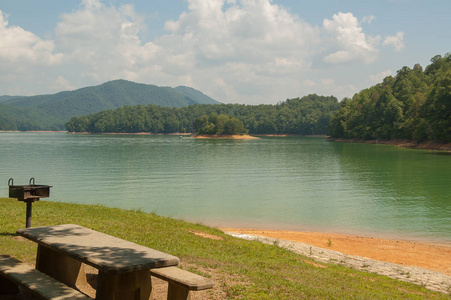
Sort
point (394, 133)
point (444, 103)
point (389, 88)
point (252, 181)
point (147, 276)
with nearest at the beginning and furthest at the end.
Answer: point (147, 276)
point (252, 181)
point (444, 103)
point (394, 133)
point (389, 88)

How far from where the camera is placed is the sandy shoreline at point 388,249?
42.7 ft

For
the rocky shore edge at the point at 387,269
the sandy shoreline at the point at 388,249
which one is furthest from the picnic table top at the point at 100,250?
the sandy shoreline at the point at 388,249

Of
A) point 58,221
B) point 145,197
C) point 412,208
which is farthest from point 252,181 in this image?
point 58,221

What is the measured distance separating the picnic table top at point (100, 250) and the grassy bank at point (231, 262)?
139 cm

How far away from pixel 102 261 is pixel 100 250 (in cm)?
57

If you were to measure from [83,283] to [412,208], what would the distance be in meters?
21.6

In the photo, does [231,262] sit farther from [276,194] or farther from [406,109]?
[406,109]

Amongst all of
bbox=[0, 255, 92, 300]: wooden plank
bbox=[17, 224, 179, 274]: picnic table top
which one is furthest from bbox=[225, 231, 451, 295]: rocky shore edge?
bbox=[0, 255, 92, 300]: wooden plank

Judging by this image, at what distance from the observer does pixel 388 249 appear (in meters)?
14.8

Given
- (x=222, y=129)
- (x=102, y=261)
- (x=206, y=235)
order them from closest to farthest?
1. (x=102, y=261)
2. (x=206, y=235)
3. (x=222, y=129)

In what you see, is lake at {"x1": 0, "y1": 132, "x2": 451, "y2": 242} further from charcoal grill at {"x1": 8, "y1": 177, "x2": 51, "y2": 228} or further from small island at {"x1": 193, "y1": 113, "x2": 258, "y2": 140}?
small island at {"x1": 193, "y1": 113, "x2": 258, "y2": 140}

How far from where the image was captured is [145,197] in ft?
87.1

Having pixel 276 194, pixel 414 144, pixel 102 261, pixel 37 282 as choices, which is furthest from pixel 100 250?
pixel 414 144

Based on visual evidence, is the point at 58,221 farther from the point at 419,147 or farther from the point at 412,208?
the point at 419,147
